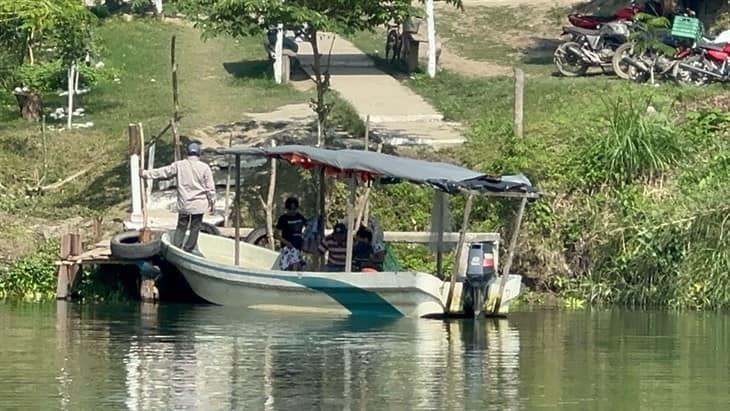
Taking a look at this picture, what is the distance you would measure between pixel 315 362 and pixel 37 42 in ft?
51.5

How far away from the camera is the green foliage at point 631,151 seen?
26.8m

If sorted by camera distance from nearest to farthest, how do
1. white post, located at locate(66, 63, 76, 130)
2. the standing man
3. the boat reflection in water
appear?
the boat reflection in water
the standing man
white post, located at locate(66, 63, 76, 130)

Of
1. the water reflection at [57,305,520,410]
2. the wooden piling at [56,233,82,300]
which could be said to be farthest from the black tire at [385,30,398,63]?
the water reflection at [57,305,520,410]

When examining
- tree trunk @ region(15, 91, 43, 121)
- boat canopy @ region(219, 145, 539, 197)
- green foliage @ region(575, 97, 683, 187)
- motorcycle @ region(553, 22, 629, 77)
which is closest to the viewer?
boat canopy @ region(219, 145, 539, 197)

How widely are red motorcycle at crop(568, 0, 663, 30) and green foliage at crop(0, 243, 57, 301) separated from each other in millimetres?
14836

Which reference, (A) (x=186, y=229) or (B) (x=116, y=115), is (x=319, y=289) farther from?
(B) (x=116, y=115)

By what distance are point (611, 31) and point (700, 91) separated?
12.1ft

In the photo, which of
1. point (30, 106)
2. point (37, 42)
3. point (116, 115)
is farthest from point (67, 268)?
point (37, 42)

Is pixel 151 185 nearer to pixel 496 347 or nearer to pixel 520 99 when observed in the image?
pixel 520 99

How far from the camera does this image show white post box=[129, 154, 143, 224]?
26906 millimetres

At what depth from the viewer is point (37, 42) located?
3331cm

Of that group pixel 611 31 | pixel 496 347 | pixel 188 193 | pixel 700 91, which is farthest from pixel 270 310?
pixel 611 31

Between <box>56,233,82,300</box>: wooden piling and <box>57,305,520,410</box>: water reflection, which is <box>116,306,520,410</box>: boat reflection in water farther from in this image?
<box>56,233,82,300</box>: wooden piling

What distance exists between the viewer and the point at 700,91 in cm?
3222
